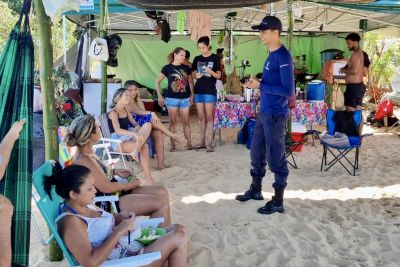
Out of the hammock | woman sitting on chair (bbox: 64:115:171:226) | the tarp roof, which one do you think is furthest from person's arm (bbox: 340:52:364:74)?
the hammock

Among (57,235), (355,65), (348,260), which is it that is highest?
(355,65)

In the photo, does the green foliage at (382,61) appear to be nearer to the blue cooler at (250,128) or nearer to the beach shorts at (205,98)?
the blue cooler at (250,128)

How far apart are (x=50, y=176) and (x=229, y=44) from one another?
23.9 feet

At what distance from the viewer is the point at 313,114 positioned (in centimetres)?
642

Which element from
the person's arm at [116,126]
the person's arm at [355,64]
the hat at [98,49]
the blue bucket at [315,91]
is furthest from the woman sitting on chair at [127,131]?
the person's arm at [355,64]

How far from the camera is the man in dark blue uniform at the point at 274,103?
3.43m

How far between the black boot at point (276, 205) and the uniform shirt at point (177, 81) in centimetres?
253

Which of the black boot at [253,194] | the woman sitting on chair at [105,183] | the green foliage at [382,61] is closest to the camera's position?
the woman sitting on chair at [105,183]

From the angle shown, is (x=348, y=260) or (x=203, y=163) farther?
(x=203, y=163)

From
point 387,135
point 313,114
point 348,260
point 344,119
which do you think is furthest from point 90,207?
point 387,135

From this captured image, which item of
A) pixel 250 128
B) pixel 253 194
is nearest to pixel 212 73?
pixel 250 128

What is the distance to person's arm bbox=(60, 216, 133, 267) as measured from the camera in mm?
1927

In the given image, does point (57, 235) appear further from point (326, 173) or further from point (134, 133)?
point (326, 173)

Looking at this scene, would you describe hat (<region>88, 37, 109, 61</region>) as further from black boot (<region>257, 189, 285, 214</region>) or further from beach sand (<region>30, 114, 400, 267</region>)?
black boot (<region>257, 189, 285, 214</region>)
